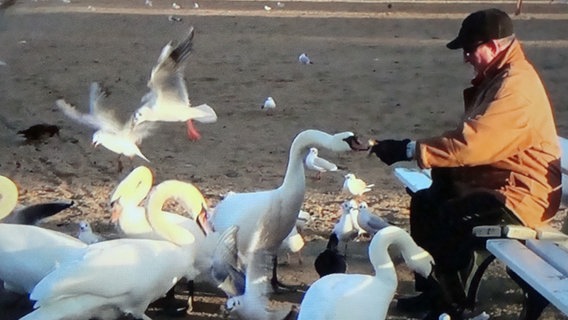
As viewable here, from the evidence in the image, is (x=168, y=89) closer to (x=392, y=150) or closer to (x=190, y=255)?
(x=190, y=255)

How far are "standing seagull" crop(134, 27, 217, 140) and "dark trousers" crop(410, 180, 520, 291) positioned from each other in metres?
2.88

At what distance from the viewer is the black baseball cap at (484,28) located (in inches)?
203

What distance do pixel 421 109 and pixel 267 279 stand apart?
6182 millimetres

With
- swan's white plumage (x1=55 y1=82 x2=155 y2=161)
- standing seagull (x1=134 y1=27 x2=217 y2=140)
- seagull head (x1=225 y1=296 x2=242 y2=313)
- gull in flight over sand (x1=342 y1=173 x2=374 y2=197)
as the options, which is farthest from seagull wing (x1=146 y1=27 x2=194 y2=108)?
seagull head (x1=225 y1=296 x2=242 y2=313)

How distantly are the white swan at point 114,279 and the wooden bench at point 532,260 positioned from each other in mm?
1563

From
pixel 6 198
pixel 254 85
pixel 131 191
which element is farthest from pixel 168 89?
pixel 254 85

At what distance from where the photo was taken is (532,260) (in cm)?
488

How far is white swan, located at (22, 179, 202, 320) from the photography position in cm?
527

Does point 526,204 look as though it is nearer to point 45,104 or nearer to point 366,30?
point 45,104

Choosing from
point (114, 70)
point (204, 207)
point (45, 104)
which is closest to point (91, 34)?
point (114, 70)

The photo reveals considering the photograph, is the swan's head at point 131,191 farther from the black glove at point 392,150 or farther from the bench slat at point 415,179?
the black glove at point 392,150

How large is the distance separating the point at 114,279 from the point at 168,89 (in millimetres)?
3077

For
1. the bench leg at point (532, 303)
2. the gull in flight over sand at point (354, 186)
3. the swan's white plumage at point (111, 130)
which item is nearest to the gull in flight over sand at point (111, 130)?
the swan's white plumage at point (111, 130)

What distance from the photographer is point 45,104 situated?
477 inches
